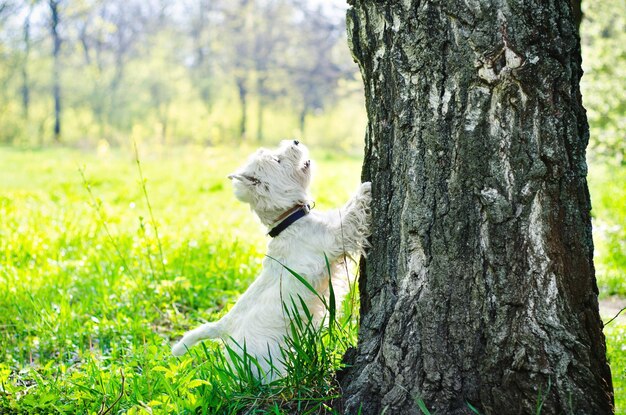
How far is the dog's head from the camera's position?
12.2ft

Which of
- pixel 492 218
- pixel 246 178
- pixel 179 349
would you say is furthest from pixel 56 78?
pixel 492 218

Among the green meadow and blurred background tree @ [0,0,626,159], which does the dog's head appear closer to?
the green meadow

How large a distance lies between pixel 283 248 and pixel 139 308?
6.46ft

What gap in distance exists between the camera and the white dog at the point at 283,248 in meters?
3.38

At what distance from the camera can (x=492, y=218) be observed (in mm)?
2545

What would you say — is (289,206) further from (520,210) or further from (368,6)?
(520,210)

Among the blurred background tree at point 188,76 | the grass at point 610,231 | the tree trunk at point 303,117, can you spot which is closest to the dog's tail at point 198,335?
the grass at point 610,231

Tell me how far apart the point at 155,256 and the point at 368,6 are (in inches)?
155

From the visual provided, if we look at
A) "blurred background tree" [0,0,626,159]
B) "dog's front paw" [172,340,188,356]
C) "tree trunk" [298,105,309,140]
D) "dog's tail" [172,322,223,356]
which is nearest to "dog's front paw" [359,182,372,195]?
"dog's tail" [172,322,223,356]

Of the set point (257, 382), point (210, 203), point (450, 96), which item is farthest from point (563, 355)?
point (210, 203)

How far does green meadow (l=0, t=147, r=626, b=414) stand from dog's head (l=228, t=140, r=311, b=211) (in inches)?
30.8

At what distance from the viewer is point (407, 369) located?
270 cm

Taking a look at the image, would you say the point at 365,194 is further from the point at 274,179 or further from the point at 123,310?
the point at 123,310

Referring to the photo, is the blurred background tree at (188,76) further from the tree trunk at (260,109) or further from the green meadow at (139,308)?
the green meadow at (139,308)
